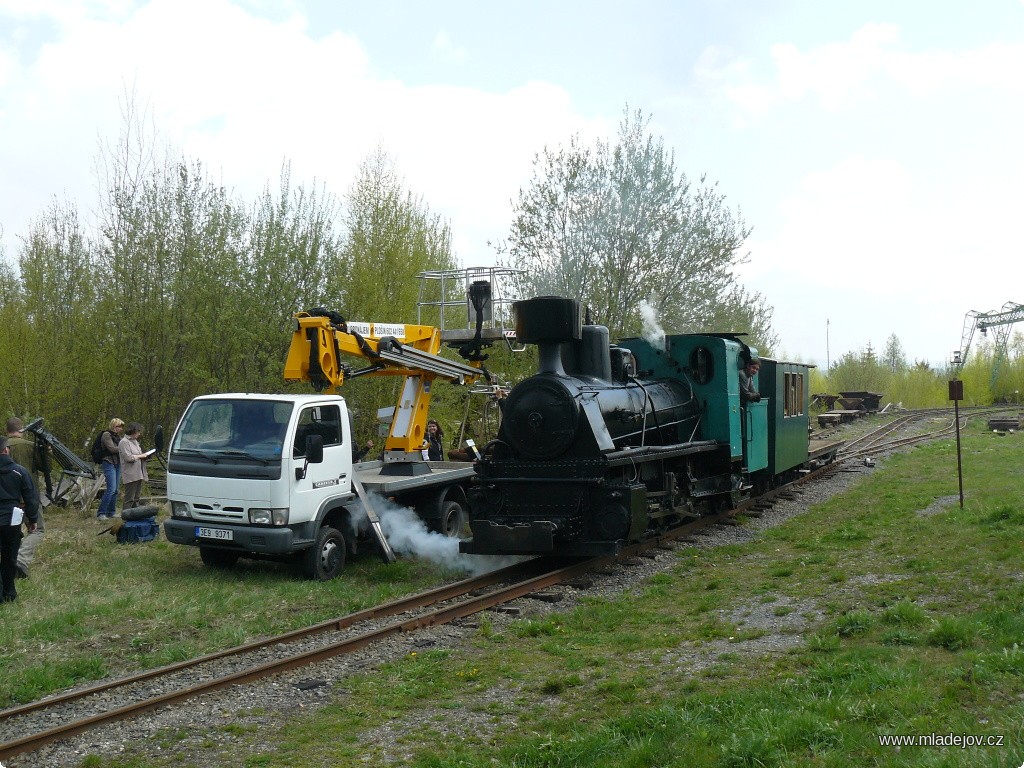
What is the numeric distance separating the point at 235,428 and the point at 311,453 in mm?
982

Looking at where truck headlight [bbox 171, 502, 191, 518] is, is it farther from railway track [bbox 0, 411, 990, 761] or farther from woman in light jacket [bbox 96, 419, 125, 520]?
woman in light jacket [bbox 96, 419, 125, 520]

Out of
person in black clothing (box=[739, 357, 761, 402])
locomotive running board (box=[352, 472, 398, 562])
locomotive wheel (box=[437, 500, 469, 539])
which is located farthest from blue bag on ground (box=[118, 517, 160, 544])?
person in black clothing (box=[739, 357, 761, 402])

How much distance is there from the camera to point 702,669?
19.9ft

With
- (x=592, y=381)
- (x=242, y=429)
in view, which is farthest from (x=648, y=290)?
(x=242, y=429)

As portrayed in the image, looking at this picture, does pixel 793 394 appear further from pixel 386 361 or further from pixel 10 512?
pixel 10 512

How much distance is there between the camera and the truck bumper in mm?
9164

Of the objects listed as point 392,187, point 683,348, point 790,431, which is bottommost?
point 790,431

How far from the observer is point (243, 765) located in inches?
189

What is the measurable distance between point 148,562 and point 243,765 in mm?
6409

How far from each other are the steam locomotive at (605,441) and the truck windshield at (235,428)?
2357mm

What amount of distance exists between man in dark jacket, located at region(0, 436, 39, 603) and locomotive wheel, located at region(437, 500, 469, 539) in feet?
15.9

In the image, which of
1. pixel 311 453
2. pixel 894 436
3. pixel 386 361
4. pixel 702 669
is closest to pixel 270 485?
pixel 311 453

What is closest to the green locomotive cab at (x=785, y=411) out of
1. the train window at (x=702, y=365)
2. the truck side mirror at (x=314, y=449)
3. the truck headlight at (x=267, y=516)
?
the train window at (x=702, y=365)

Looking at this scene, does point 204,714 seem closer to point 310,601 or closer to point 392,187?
point 310,601
